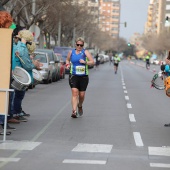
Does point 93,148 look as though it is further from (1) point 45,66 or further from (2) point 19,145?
(1) point 45,66

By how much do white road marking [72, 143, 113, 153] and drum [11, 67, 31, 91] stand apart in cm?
224

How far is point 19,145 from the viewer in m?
9.58

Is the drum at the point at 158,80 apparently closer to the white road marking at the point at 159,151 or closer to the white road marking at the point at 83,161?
the white road marking at the point at 159,151

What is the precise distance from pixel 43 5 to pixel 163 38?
117m

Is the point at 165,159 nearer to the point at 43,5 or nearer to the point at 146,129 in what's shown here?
the point at 146,129

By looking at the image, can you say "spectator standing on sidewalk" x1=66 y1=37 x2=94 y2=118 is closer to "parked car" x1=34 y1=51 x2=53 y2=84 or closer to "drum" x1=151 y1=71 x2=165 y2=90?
"drum" x1=151 y1=71 x2=165 y2=90

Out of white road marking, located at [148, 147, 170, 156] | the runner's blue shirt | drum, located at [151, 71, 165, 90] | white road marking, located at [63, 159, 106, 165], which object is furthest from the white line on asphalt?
the runner's blue shirt

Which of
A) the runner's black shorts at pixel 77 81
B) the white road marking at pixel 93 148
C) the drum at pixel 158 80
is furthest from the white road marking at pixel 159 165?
the runner's black shorts at pixel 77 81

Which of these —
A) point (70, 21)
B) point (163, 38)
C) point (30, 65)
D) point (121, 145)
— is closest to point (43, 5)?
point (70, 21)

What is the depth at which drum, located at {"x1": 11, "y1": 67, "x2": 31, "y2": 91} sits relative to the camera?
11546mm

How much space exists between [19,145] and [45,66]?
20639 millimetres

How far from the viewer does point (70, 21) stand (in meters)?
77.8

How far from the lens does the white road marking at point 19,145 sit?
931cm

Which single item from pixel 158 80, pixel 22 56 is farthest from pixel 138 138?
pixel 22 56
